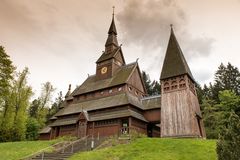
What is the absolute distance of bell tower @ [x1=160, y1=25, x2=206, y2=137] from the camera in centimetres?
2717

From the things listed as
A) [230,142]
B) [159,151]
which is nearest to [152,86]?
[159,151]

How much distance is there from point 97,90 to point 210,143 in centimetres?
2093

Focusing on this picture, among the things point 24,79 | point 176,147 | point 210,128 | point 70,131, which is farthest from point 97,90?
point 210,128

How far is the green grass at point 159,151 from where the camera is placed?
17812mm

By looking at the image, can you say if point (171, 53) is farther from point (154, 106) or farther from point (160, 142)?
point (160, 142)

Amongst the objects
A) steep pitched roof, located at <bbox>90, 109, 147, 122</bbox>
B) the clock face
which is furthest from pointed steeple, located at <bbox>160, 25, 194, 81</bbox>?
the clock face

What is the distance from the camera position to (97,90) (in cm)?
3772

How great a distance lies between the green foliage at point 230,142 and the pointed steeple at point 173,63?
1806 cm

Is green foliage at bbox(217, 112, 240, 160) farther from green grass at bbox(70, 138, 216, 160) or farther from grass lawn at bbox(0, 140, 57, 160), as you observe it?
grass lawn at bbox(0, 140, 57, 160)

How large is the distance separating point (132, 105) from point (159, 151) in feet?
40.4

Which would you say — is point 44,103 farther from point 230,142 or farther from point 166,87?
point 230,142

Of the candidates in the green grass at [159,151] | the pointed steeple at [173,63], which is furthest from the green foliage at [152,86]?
the green grass at [159,151]

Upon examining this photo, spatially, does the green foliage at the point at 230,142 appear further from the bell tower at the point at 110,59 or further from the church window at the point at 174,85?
the bell tower at the point at 110,59

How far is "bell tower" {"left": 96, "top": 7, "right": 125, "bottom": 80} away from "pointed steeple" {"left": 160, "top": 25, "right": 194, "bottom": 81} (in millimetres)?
10427
